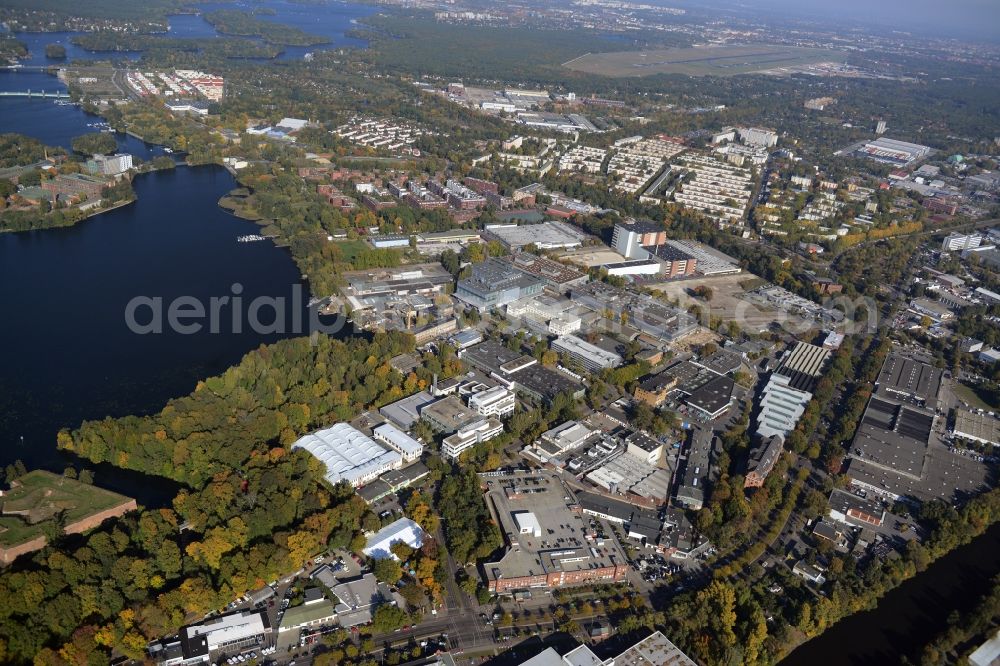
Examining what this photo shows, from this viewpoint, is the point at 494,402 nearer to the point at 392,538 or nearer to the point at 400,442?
the point at 400,442

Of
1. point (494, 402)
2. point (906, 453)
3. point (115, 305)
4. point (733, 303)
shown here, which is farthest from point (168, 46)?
point (906, 453)

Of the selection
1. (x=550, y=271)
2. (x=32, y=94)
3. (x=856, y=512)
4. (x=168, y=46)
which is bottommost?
(x=856, y=512)

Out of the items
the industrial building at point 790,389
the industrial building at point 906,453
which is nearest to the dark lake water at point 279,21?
the industrial building at point 790,389

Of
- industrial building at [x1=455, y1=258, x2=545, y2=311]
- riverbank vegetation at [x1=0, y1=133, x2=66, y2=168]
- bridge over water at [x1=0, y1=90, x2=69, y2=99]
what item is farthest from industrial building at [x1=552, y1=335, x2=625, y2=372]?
bridge over water at [x1=0, y1=90, x2=69, y2=99]

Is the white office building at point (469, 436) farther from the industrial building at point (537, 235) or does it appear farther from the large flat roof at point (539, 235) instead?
the large flat roof at point (539, 235)

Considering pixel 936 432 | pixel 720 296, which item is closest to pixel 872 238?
pixel 720 296

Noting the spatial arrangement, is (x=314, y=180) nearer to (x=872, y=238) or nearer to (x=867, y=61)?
(x=872, y=238)
